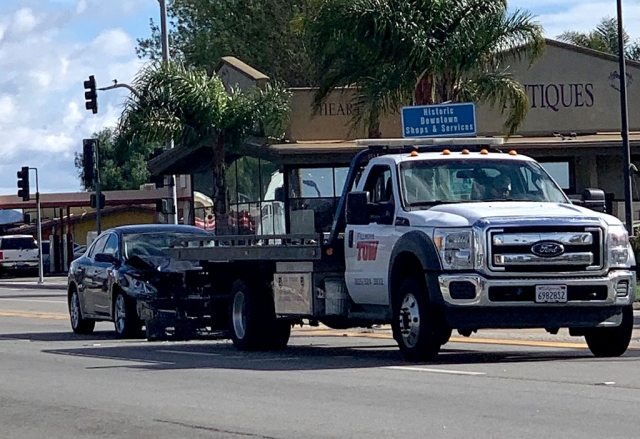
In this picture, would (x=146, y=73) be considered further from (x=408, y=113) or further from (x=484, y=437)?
(x=484, y=437)

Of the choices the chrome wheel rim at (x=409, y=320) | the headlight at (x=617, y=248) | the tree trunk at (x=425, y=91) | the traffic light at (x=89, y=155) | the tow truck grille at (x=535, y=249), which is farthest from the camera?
the traffic light at (x=89, y=155)

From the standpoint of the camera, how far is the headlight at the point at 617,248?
1302 centimetres

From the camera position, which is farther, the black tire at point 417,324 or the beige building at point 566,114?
the beige building at point 566,114

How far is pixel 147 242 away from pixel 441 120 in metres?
6.43

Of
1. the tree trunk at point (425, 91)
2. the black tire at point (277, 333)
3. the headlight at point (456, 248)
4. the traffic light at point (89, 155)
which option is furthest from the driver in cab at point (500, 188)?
the traffic light at point (89, 155)

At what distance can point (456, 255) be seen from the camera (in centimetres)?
1284

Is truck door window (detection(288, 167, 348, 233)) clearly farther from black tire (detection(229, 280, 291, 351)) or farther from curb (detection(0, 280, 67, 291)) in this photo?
black tire (detection(229, 280, 291, 351))

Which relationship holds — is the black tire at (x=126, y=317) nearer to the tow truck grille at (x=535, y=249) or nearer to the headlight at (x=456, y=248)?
the headlight at (x=456, y=248)

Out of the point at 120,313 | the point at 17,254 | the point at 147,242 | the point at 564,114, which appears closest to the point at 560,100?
the point at 564,114

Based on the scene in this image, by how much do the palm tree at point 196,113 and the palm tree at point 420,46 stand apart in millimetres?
3485

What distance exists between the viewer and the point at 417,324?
13.2 m

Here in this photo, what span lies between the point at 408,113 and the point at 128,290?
740cm

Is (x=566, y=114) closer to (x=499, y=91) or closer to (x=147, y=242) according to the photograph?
(x=499, y=91)

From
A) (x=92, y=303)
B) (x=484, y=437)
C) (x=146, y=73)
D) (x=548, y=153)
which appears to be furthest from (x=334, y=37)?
(x=484, y=437)
